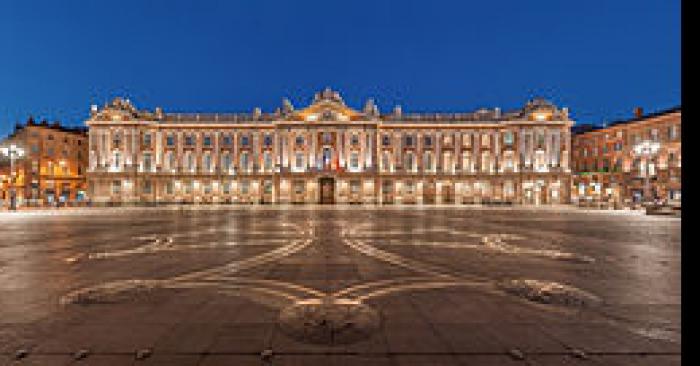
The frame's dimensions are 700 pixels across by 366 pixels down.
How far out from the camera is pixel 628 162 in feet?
177

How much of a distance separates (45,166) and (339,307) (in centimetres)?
7531

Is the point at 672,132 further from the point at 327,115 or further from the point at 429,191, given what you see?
the point at 327,115

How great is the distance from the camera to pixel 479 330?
16.5 feet

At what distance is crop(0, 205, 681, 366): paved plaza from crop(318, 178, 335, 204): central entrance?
138 feet

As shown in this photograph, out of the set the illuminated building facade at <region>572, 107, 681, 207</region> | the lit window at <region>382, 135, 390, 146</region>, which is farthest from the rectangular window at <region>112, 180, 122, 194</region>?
the illuminated building facade at <region>572, 107, 681, 207</region>

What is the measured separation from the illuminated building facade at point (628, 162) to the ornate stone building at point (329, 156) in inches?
296

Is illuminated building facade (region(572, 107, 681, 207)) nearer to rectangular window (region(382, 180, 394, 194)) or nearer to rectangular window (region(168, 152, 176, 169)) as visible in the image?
rectangular window (region(382, 180, 394, 194))

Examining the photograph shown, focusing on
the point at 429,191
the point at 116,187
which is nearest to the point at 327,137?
the point at 429,191

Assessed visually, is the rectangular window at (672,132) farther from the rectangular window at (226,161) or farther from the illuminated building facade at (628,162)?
the rectangular window at (226,161)

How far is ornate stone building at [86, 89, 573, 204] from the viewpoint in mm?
53344

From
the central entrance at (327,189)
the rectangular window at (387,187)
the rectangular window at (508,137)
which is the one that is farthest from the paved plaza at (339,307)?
the rectangular window at (508,137)
